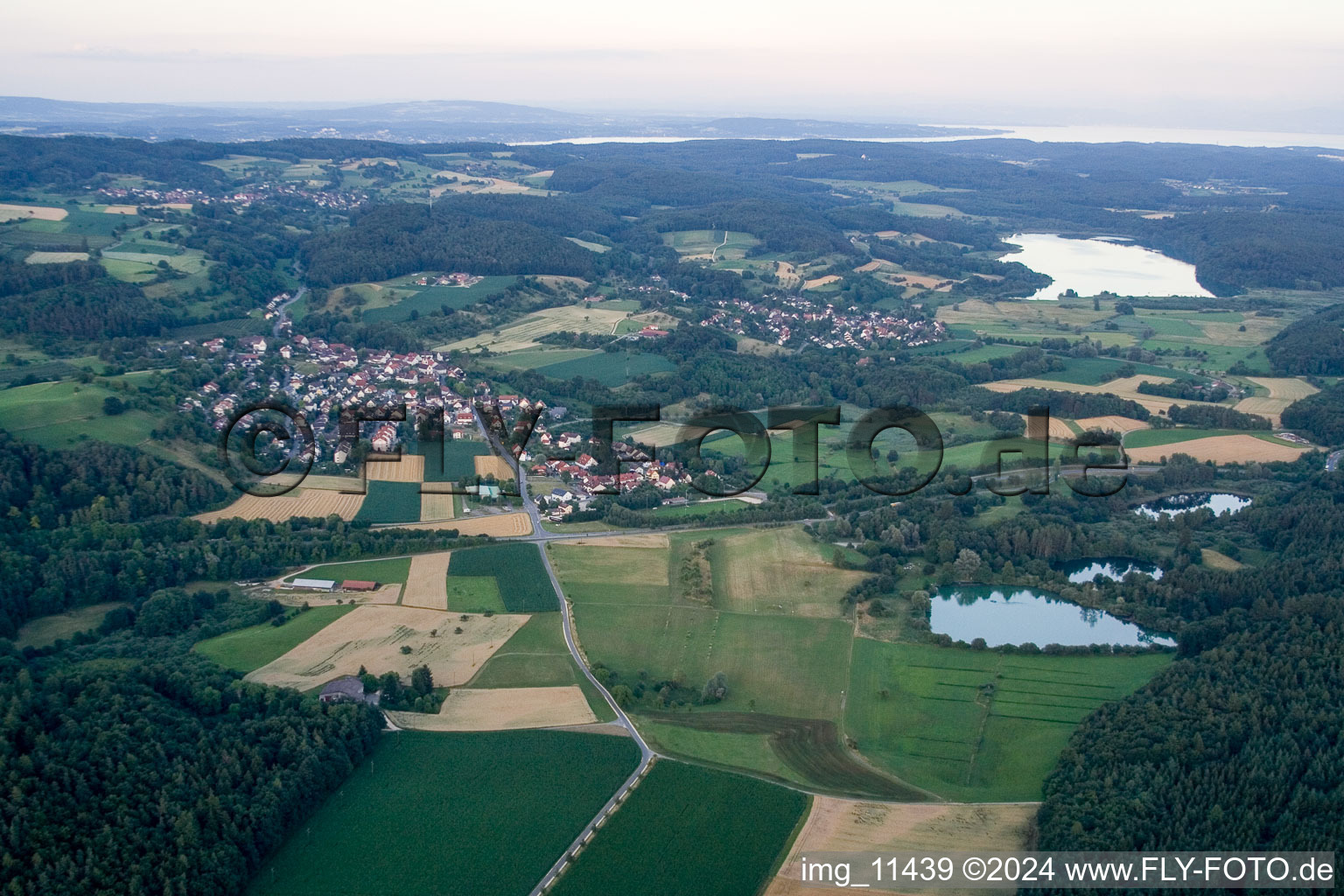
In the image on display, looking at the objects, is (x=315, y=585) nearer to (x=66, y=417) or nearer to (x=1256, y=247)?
(x=66, y=417)

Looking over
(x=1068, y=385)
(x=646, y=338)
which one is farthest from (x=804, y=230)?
(x=1068, y=385)

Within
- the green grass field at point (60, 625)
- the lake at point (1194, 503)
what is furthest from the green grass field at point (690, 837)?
the lake at point (1194, 503)

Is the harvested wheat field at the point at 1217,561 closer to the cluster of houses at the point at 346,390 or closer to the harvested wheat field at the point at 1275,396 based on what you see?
the harvested wheat field at the point at 1275,396

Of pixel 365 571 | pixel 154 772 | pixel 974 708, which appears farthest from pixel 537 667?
pixel 974 708

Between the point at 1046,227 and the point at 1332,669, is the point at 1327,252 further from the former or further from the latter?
the point at 1332,669

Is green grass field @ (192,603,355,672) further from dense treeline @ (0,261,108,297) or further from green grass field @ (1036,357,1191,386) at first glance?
green grass field @ (1036,357,1191,386)

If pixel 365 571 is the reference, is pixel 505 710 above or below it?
below

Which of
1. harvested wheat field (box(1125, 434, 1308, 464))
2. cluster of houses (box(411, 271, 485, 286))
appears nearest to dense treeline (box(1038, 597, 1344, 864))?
harvested wheat field (box(1125, 434, 1308, 464))
